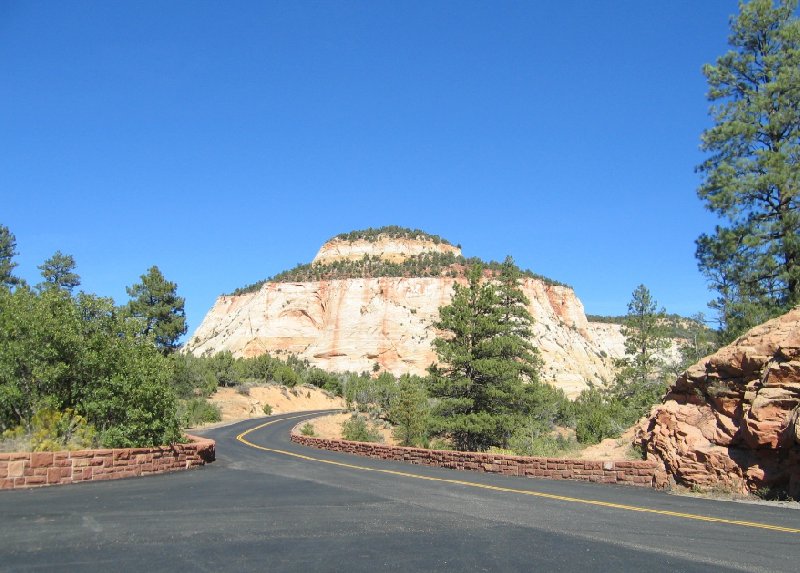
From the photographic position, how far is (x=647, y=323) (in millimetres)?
41250

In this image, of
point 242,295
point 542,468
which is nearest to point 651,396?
point 542,468

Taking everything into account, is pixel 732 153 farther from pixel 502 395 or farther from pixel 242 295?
pixel 242 295

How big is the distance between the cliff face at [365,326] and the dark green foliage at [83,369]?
2774 inches

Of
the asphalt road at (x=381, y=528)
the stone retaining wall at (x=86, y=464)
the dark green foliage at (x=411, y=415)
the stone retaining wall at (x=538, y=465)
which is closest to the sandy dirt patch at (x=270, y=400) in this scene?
the dark green foliage at (x=411, y=415)

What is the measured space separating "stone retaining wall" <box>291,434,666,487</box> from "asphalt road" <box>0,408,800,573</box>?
0.78 m

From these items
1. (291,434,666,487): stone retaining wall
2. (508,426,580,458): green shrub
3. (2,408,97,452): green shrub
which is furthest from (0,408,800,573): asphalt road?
(508,426,580,458): green shrub

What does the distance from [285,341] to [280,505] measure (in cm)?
8545

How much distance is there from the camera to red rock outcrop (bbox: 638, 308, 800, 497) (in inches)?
475

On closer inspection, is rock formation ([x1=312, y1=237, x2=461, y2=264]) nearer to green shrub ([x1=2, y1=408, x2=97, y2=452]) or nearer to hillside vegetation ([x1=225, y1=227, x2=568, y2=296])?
hillside vegetation ([x1=225, y1=227, x2=568, y2=296])

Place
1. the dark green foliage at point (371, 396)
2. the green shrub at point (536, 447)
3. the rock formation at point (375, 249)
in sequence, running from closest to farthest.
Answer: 1. the green shrub at point (536, 447)
2. the dark green foliage at point (371, 396)
3. the rock formation at point (375, 249)

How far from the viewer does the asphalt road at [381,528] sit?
21.6 ft

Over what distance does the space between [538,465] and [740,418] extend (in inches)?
209

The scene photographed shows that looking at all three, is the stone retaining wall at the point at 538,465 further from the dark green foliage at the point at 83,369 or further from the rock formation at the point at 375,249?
the rock formation at the point at 375,249

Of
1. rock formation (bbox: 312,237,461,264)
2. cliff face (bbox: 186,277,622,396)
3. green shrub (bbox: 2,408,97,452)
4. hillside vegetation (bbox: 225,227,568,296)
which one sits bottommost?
green shrub (bbox: 2,408,97,452)
